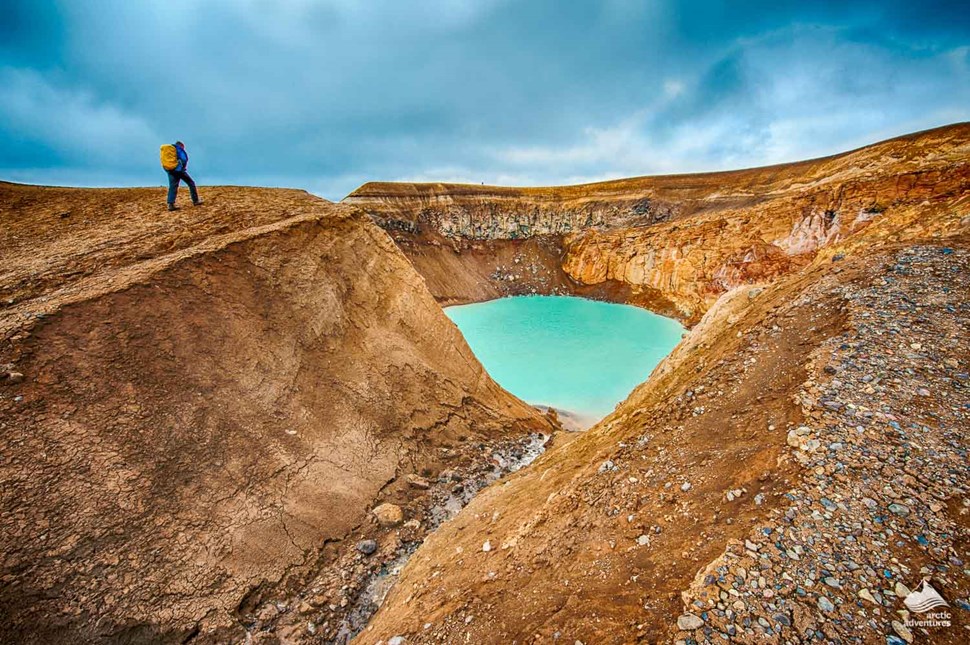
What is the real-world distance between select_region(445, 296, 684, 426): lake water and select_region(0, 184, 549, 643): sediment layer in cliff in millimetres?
6693

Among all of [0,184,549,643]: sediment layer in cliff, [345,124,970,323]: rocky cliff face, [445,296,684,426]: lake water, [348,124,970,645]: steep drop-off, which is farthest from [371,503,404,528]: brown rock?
[345,124,970,323]: rocky cliff face

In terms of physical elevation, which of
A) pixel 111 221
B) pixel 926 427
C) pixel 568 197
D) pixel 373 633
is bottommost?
pixel 373 633

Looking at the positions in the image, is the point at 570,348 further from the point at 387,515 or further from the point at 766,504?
the point at 766,504

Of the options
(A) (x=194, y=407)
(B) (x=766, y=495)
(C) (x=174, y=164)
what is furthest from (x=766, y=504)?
(C) (x=174, y=164)

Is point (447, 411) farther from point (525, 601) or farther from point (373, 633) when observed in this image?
point (525, 601)

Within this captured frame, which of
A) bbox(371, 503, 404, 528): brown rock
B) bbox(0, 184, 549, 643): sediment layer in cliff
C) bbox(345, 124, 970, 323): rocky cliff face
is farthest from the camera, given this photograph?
bbox(345, 124, 970, 323): rocky cliff face

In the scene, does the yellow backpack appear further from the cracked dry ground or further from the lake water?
the lake water

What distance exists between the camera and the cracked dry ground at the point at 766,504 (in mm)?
2365

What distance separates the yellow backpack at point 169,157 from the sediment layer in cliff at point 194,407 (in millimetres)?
1033

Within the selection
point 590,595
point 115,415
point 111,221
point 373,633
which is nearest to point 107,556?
point 115,415

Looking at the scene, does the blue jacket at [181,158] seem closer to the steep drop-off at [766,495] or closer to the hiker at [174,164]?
the hiker at [174,164]

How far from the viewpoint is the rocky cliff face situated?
24.1m

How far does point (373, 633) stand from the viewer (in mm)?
4512

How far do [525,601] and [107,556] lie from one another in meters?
5.27
